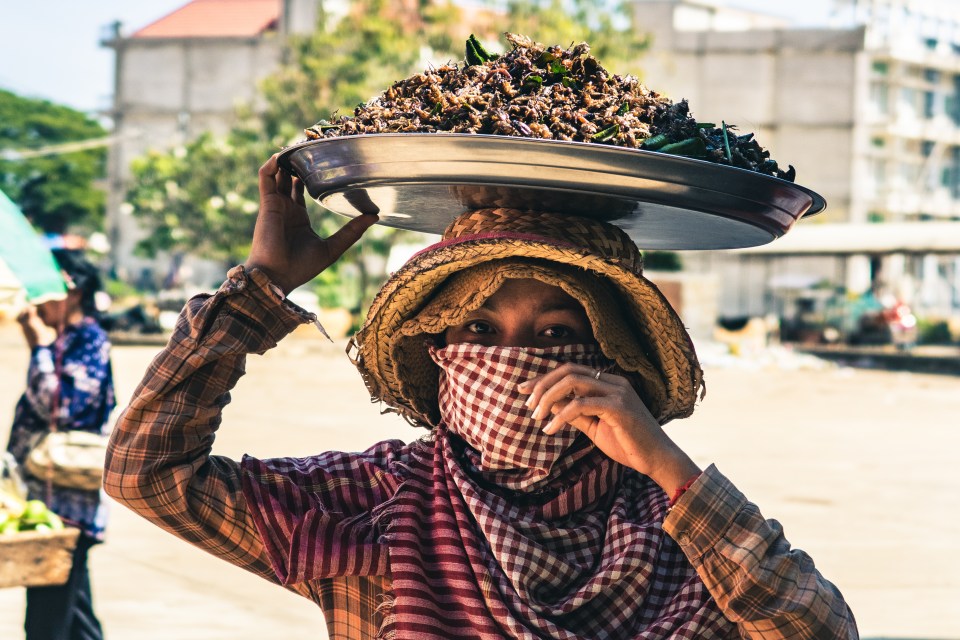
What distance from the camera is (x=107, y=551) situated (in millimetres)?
7246

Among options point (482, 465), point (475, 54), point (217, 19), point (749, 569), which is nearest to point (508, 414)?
point (482, 465)

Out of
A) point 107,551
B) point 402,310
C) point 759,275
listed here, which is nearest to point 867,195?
point 759,275

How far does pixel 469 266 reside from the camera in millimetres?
2004

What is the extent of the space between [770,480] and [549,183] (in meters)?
9.10

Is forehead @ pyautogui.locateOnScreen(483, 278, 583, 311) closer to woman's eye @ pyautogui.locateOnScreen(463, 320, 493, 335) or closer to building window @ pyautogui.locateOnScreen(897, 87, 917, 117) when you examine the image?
woman's eye @ pyautogui.locateOnScreen(463, 320, 493, 335)

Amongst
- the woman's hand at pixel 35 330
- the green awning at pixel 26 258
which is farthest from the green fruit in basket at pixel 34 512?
the woman's hand at pixel 35 330

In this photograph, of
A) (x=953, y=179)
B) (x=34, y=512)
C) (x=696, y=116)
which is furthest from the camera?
(x=953, y=179)

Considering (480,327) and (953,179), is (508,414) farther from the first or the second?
(953,179)

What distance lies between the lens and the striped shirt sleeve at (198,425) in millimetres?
1911

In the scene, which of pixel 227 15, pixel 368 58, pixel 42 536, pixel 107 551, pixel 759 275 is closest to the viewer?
pixel 42 536

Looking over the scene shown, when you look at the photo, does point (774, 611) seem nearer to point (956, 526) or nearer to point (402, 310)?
point (402, 310)

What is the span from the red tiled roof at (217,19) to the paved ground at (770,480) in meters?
38.0

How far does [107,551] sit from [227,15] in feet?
180

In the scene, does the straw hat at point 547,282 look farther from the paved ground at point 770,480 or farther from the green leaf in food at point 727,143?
the paved ground at point 770,480
